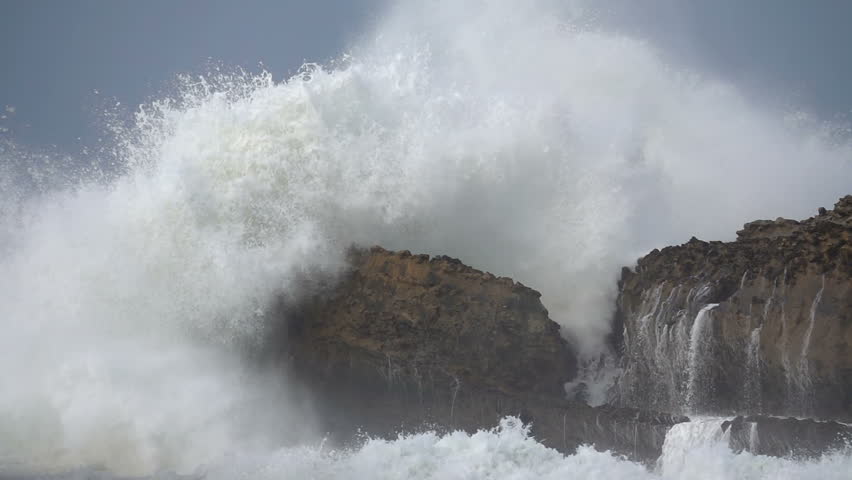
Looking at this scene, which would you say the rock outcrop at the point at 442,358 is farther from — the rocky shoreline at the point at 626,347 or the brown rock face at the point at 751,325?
the brown rock face at the point at 751,325

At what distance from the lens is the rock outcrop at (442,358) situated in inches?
493

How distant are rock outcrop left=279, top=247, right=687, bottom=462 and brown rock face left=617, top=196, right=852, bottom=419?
101cm

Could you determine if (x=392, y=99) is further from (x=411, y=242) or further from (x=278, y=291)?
(x=278, y=291)

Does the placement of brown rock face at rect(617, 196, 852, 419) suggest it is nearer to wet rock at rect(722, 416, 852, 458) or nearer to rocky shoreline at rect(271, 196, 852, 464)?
rocky shoreline at rect(271, 196, 852, 464)

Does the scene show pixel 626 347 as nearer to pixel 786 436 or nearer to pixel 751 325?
pixel 751 325

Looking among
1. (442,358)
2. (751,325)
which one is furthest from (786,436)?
(442,358)

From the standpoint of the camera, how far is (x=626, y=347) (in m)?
13.1

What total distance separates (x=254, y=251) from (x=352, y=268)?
64.4 inches

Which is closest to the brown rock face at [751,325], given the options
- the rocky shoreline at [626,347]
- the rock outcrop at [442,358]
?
the rocky shoreline at [626,347]

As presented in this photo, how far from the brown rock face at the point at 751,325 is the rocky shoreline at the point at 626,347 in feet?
0.06

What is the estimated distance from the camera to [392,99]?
52.3 ft

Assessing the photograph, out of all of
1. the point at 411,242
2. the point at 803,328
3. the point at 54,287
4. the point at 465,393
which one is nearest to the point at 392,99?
the point at 411,242

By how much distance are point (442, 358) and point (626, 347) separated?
2.77 metres

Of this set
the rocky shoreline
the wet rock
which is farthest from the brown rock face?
the wet rock
